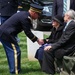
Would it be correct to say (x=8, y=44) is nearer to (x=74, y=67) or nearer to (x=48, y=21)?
(x=74, y=67)

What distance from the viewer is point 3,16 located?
1244 cm

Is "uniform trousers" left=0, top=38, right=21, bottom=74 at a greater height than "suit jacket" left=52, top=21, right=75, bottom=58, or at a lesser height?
lesser

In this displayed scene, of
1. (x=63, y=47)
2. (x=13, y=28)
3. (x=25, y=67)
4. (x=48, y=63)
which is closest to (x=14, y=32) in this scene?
(x=13, y=28)

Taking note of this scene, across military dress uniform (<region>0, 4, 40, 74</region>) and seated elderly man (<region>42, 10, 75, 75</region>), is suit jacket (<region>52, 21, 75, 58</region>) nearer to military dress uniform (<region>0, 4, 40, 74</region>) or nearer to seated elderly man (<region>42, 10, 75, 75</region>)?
seated elderly man (<region>42, 10, 75, 75</region>)

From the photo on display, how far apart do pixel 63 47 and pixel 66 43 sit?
12cm

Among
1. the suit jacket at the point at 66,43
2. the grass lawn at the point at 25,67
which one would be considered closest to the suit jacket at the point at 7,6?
the grass lawn at the point at 25,67

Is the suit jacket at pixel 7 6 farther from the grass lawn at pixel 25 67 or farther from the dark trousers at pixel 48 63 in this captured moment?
the dark trousers at pixel 48 63

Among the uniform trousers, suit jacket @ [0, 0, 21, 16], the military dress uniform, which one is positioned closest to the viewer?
the military dress uniform

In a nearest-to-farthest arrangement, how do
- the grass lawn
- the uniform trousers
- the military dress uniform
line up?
1. the military dress uniform
2. the uniform trousers
3. the grass lawn

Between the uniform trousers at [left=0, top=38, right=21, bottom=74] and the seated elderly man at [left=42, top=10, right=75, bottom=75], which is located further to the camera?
the uniform trousers at [left=0, top=38, right=21, bottom=74]

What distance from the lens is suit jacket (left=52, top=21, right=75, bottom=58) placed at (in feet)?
28.4

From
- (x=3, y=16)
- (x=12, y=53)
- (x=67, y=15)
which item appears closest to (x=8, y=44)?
(x=12, y=53)

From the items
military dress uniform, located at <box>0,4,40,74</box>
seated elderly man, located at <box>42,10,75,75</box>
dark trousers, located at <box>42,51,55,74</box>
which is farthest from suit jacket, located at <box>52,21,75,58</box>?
military dress uniform, located at <box>0,4,40,74</box>

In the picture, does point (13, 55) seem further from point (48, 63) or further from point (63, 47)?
point (63, 47)
